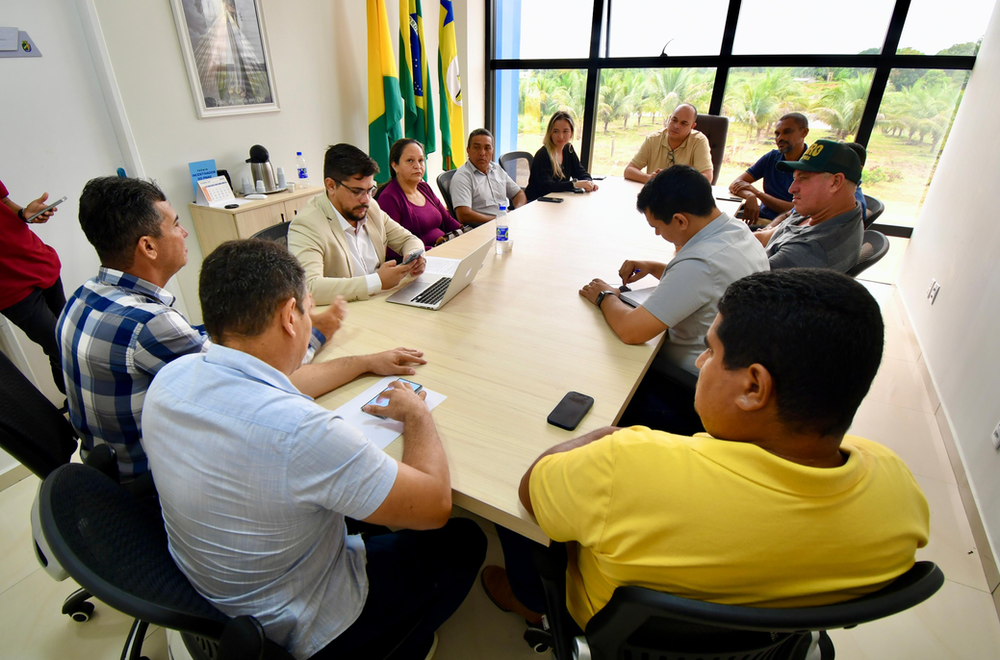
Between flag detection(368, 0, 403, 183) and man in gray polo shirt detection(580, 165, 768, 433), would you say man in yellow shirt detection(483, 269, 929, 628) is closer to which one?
man in gray polo shirt detection(580, 165, 768, 433)

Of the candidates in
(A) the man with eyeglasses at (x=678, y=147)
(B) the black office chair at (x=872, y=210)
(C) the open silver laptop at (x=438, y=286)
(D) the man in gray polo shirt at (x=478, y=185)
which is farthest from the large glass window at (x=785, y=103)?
(C) the open silver laptop at (x=438, y=286)

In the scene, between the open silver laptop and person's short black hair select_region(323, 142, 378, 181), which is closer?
the open silver laptop

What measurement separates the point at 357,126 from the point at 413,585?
4186 mm

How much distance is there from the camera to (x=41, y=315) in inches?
85.0

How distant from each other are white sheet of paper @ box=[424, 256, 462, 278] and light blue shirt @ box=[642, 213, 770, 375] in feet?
2.90

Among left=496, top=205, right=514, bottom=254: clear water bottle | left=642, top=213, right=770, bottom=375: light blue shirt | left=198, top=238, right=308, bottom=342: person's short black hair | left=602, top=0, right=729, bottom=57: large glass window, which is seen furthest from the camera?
left=602, top=0, right=729, bottom=57: large glass window

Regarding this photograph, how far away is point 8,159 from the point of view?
90.4 inches

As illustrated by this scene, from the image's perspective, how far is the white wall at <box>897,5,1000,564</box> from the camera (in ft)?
6.64

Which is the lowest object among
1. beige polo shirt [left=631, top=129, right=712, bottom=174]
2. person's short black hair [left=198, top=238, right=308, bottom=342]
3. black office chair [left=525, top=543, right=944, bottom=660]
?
black office chair [left=525, top=543, right=944, bottom=660]

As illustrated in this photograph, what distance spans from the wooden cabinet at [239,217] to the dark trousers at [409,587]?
2506 mm

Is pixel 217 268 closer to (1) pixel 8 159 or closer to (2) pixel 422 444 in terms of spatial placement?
(2) pixel 422 444

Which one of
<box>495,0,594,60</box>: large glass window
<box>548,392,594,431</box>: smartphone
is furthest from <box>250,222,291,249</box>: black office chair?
<box>495,0,594,60</box>: large glass window

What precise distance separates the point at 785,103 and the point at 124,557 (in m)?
5.43

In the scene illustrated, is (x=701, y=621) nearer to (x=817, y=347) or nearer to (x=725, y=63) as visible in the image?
(x=817, y=347)
